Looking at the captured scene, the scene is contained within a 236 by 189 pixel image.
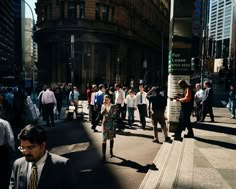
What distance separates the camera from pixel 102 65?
1422 inches

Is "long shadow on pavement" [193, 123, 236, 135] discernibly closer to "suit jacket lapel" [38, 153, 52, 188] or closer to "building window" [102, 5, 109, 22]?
"suit jacket lapel" [38, 153, 52, 188]

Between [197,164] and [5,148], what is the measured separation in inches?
174

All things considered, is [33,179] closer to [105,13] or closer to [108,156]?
[108,156]

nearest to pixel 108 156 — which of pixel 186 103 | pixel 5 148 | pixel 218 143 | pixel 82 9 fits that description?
A: pixel 186 103

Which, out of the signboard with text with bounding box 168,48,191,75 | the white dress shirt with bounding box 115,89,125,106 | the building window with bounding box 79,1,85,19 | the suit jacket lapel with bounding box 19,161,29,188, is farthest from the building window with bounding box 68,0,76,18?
the suit jacket lapel with bounding box 19,161,29,188

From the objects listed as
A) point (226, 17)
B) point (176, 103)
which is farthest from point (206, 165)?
point (226, 17)

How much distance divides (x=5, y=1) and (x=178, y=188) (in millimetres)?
83198

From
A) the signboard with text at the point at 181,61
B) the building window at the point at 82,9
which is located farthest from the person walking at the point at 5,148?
the building window at the point at 82,9

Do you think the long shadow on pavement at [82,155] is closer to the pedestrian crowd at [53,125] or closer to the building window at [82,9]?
the pedestrian crowd at [53,125]

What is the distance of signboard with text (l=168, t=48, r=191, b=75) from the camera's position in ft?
38.8

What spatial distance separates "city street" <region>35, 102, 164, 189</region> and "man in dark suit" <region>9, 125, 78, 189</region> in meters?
3.47

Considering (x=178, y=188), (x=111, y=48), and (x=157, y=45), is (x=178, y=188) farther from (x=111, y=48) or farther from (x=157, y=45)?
(x=157, y=45)

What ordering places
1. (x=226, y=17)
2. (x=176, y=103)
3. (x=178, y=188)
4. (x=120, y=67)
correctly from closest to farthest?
(x=178, y=188), (x=176, y=103), (x=120, y=67), (x=226, y=17)

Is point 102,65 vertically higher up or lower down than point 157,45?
lower down
